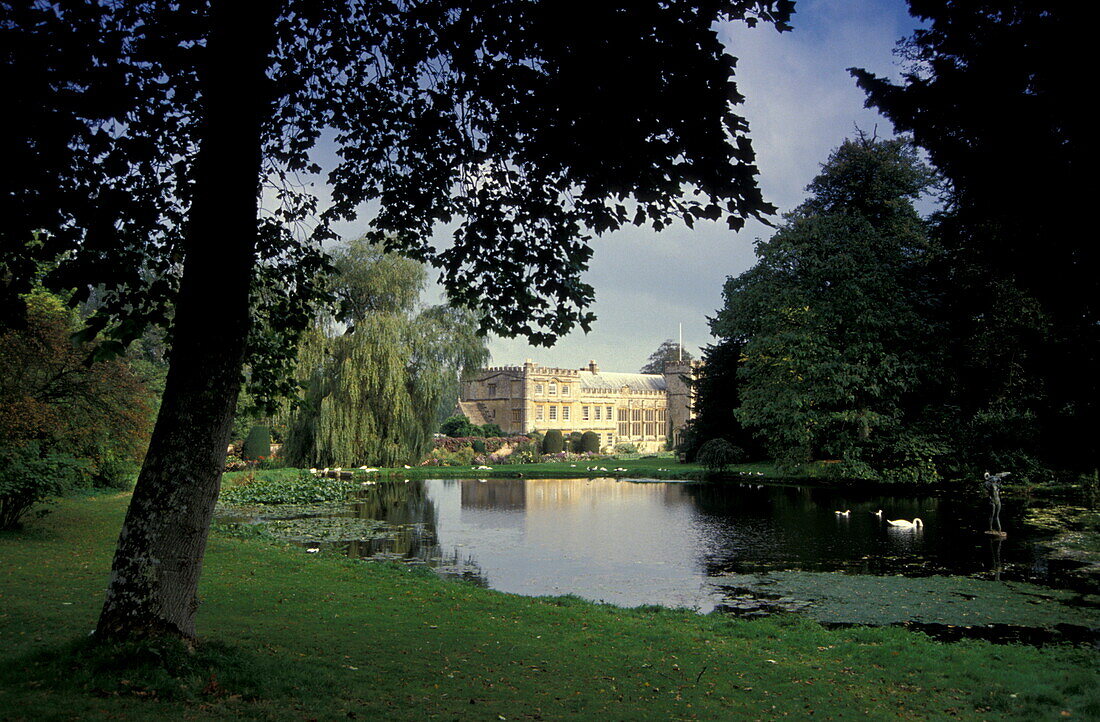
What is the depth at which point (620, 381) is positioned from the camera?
7138cm

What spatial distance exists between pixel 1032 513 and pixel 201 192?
879 inches

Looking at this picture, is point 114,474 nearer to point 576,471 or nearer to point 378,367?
point 378,367

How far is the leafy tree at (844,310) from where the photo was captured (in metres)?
27.3

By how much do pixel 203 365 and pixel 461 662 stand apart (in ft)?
10.3

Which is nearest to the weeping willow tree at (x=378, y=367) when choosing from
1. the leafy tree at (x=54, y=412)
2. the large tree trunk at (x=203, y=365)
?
the leafy tree at (x=54, y=412)

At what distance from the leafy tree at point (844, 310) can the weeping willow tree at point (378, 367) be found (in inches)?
488

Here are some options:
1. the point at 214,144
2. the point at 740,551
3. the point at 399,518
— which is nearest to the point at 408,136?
the point at 214,144

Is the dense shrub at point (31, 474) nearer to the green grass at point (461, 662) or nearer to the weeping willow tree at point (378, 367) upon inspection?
the green grass at point (461, 662)

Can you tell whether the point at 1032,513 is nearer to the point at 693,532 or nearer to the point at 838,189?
the point at 693,532

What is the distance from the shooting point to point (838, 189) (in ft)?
99.3

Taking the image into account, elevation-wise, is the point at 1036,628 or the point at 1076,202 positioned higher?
the point at 1076,202

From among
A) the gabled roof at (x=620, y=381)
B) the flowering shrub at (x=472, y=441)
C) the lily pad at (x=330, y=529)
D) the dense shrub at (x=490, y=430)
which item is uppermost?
the gabled roof at (x=620, y=381)

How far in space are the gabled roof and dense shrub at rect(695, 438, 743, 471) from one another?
102 ft

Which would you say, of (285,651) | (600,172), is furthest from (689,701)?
(600,172)
